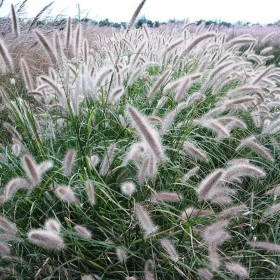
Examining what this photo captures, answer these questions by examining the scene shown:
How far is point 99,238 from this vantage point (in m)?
1.76

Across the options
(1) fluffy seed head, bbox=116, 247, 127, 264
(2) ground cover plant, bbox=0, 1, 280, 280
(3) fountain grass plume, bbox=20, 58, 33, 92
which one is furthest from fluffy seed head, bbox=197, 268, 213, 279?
(3) fountain grass plume, bbox=20, 58, 33, 92

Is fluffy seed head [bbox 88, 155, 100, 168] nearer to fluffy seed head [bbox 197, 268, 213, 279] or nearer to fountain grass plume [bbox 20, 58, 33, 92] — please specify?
fluffy seed head [bbox 197, 268, 213, 279]

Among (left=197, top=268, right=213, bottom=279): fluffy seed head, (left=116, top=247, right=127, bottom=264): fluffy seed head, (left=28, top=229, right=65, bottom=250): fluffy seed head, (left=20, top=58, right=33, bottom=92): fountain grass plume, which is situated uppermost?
(left=20, top=58, right=33, bottom=92): fountain grass plume

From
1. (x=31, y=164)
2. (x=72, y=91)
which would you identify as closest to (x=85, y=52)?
(x=72, y=91)

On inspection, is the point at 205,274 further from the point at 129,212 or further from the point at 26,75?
the point at 26,75

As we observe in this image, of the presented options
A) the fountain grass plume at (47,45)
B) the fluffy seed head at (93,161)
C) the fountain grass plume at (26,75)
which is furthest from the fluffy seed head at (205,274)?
the fountain grass plume at (26,75)

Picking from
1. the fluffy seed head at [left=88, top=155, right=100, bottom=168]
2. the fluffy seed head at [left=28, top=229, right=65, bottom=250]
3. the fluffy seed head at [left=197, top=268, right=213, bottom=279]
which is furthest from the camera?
the fluffy seed head at [left=88, top=155, right=100, bottom=168]

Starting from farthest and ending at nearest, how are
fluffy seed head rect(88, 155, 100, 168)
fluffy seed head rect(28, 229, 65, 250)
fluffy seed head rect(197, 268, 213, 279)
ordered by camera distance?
fluffy seed head rect(88, 155, 100, 168) < fluffy seed head rect(197, 268, 213, 279) < fluffy seed head rect(28, 229, 65, 250)

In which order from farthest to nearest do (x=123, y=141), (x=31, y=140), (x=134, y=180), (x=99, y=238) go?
(x=123, y=141)
(x=31, y=140)
(x=134, y=180)
(x=99, y=238)

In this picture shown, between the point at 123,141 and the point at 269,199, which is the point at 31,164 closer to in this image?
the point at 123,141

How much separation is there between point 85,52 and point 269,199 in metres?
2.00

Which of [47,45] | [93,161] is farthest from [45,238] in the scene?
[47,45]

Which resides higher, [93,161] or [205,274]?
[93,161]

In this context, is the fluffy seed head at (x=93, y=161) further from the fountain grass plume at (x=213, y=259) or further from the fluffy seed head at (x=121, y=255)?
the fountain grass plume at (x=213, y=259)
